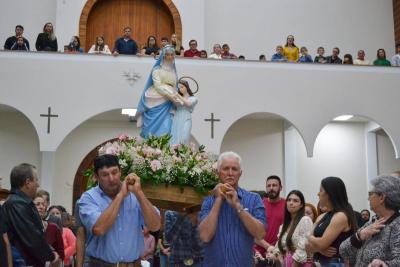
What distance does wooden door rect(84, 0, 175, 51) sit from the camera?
17.3 metres

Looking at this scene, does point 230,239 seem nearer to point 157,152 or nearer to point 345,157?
point 157,152

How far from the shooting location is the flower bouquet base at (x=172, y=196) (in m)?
4.44

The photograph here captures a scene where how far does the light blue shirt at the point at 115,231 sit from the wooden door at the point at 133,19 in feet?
44.6

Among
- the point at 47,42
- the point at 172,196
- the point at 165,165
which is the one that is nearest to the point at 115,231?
the point at 172,196

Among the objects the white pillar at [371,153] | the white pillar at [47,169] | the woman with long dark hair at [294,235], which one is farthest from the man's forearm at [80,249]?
the white pillar at [371,153]

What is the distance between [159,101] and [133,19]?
10990 mm

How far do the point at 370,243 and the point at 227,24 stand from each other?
14.0 metres

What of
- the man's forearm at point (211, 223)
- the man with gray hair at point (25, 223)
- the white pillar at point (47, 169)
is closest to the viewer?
the man's forearm at point (211, 223)

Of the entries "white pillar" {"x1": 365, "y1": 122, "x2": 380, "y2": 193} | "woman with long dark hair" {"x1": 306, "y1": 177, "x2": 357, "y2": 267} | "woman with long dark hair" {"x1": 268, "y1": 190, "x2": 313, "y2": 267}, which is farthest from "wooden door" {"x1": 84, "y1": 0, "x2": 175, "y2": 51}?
"woman with long dark hair" {"x1": 306, "y1": 177, "x2": 357, "y2": 267}

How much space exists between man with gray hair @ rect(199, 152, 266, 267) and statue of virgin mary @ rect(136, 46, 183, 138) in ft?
8.64

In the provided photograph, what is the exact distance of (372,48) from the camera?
17984mm

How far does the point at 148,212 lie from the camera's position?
389cm

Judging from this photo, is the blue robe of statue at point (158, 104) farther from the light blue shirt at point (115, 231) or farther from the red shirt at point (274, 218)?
the light blue shirt at point (115, 231)

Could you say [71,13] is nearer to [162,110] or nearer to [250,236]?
[162,110]
